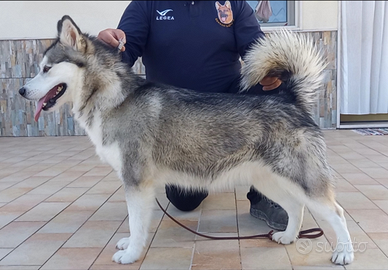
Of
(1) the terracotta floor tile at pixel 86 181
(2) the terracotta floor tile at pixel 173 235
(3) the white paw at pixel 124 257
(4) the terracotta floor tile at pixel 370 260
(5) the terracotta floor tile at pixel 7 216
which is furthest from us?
(1) the terracotta floor tile at pixel 86 181

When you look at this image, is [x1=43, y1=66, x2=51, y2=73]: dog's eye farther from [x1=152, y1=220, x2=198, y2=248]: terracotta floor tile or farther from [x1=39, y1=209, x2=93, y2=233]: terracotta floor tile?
[x1=152, y1=220, x2=198, y2=248]: terracotta floor tile

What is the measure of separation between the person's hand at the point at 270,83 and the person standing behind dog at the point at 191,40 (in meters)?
0.35

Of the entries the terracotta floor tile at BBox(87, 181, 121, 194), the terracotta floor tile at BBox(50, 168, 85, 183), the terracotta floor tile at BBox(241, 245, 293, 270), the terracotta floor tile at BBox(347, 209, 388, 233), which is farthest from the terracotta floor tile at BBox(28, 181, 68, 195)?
the terracotta floor tile at BBox(347, 209, 388, 233)

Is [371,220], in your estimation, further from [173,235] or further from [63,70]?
[63,70]

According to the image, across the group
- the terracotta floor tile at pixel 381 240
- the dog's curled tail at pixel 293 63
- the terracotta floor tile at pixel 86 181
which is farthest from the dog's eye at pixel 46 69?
the terracotta floor tile at pixel 381 240

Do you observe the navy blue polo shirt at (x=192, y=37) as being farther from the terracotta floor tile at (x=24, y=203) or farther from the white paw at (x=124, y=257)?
the terracotta floor tile at (x=24, y=203)

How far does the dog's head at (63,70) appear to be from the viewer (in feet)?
7.29

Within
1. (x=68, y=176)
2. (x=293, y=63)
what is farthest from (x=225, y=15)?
(x=68, y=176)

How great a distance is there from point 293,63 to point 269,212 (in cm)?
→ 108

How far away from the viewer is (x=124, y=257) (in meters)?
2.21

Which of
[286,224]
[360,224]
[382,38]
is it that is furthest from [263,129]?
[382,38]

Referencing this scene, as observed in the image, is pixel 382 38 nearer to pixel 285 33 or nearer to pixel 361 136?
pixel 361 136

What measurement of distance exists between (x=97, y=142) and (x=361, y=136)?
4.88 m

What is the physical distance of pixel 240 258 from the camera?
2236 millimetres
